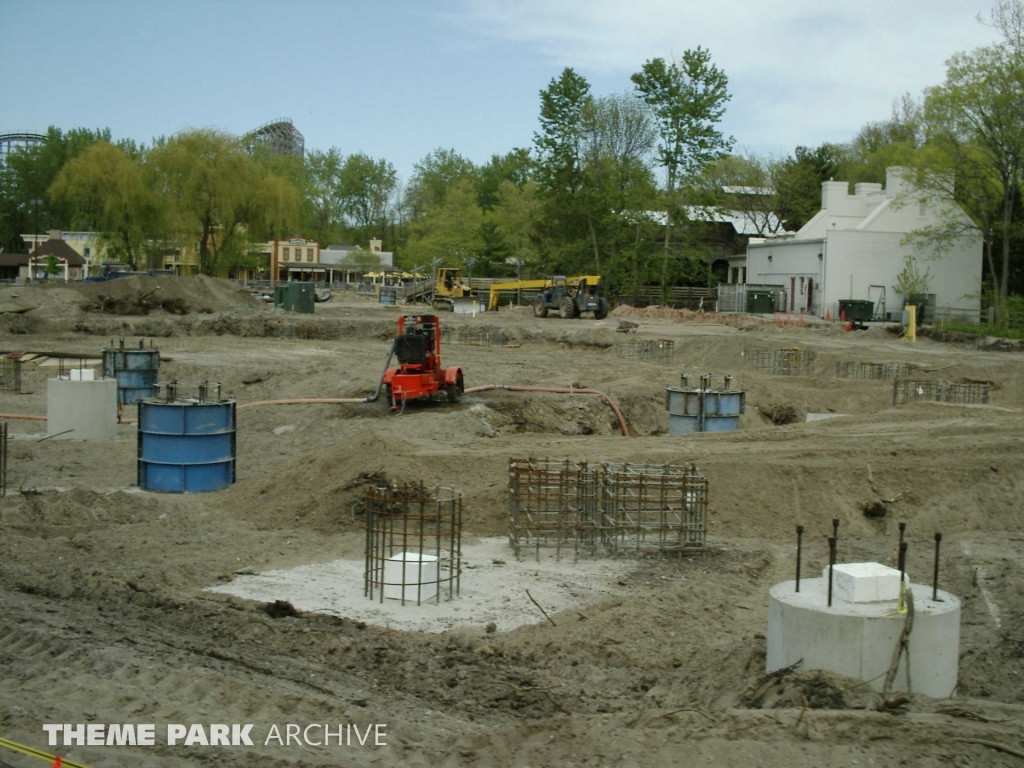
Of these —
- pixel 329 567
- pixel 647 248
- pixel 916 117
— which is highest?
pixel 916 117

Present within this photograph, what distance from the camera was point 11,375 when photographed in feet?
88.4

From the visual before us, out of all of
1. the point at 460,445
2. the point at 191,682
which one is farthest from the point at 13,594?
the point at 460,445

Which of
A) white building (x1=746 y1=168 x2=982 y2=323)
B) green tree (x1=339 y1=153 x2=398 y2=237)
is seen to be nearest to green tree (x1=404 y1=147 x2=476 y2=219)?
green tree (x1=339 y1=153 x2=398 y2=237)

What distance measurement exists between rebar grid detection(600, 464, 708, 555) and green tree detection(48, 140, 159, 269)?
55.2 metres

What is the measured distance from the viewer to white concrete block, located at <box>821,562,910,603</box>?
6.81 metres

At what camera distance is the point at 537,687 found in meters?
7.49

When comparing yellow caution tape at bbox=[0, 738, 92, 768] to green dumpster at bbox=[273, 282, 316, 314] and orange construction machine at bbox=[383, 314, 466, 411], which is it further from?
green dumpster at bbox=[273, 282, 316, 314]

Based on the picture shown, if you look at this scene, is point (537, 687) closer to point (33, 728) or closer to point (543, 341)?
point (33, 728)

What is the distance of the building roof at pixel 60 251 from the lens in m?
90.6

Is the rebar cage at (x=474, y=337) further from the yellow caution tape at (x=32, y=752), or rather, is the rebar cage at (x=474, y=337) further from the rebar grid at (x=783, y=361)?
the yellow caution tape at (x=32, y=752)

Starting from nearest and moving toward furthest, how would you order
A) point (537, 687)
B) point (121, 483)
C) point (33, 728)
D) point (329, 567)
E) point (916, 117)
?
point (33, 728)
point (537, 687)
point (329, 567)
point (121, 483)
point (916, 117)

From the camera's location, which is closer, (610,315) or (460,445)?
(460,445)

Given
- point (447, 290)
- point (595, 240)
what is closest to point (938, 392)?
point (447, 290)

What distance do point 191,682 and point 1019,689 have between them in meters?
6.16
